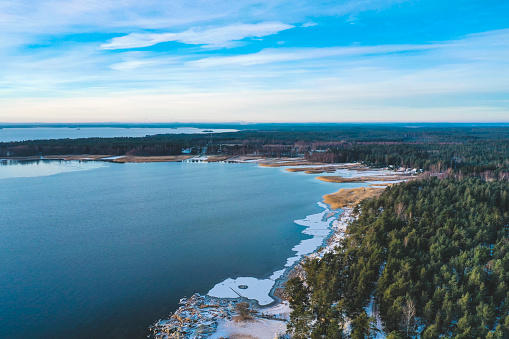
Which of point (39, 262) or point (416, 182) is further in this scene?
point (416, 182)

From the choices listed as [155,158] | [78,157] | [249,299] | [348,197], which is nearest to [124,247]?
[249,299]

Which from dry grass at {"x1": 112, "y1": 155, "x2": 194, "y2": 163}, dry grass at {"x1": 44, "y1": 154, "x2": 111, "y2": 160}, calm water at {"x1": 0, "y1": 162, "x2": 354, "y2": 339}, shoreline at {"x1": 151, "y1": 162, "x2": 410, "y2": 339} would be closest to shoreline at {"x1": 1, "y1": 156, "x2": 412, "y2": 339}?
shoreline at {"x1": 151, "y1": 162, "x2": 410, "y2": 339}

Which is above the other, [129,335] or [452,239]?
[452,239]

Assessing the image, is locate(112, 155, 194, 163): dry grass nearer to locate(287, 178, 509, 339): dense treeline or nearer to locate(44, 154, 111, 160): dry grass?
locate(44, 154, 111, 160): dry grass

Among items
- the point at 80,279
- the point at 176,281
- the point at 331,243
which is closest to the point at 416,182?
the point at 331,243

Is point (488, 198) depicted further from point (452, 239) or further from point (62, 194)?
point (62, 194)

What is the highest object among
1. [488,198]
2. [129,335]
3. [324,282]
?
[488,198]

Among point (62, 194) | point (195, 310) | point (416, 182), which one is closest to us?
point (195, 310)

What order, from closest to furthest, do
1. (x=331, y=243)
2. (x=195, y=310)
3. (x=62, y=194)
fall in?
(x=195, y=310)
(x=331, y=243)
(x=62, y=194)
